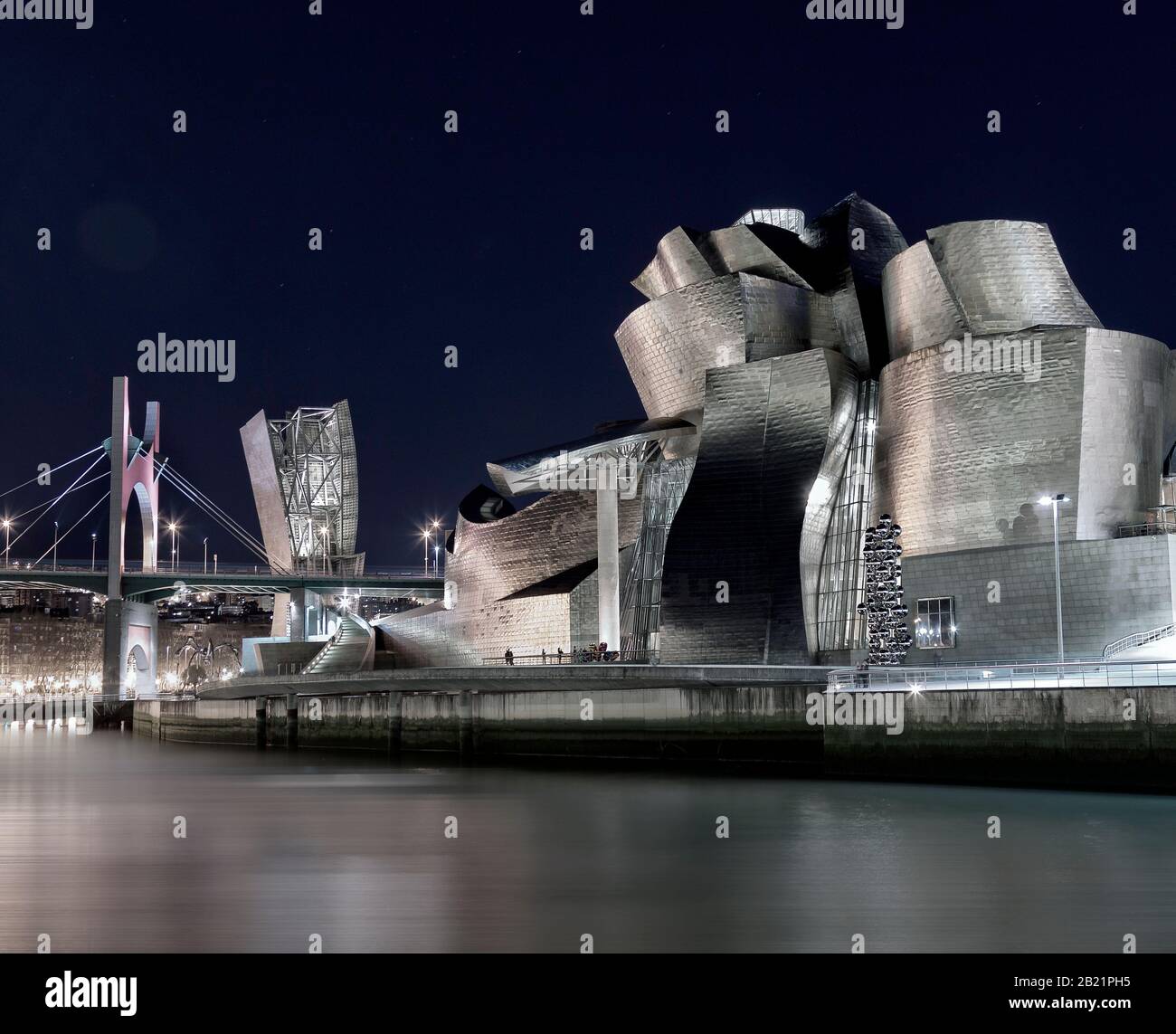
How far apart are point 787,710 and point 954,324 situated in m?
13.3

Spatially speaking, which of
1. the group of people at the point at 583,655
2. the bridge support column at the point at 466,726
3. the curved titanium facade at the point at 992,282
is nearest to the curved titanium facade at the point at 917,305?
the curved titanium facade at the point at 992,282

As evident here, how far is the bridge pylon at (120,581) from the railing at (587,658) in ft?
83.8

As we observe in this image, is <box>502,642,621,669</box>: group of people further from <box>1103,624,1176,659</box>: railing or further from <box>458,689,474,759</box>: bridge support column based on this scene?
<box>1103,624,1176,659</box>: railing

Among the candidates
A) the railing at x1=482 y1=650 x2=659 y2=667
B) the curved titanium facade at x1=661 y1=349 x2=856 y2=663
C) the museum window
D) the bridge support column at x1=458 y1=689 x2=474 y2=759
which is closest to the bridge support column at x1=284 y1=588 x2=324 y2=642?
the railing at x1=482 y1=650 x2=659 y2=667

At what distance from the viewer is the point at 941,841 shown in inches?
530

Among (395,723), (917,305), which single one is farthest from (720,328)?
(395,723)

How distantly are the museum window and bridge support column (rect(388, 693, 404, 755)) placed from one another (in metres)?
12.5

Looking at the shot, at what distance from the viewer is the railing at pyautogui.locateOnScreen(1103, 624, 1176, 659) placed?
81.6ft

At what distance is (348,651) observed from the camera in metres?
43.5

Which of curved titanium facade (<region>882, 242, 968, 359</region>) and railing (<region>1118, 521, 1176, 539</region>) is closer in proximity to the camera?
railing (<region>1118, 521, 1176, 539</region>)

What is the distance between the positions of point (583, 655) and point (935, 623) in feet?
35.8

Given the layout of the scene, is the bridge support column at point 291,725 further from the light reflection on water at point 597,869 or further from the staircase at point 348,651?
the light reflection on water at point 597,869

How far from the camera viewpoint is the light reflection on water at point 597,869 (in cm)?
952

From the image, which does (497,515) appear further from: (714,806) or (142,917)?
(142,917)
